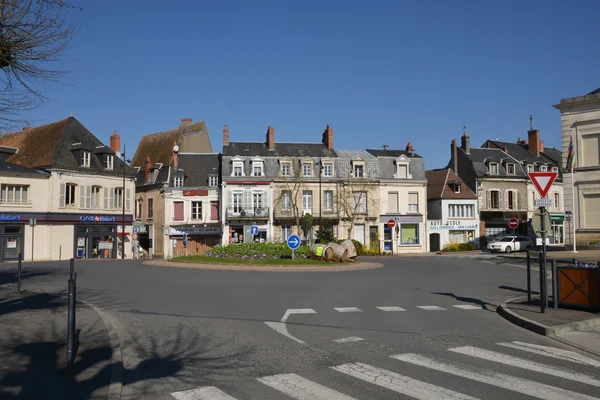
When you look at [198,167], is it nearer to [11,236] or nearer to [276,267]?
[11,236]

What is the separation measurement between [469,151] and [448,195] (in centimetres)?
569

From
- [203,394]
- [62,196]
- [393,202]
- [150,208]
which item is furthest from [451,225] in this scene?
[203,394]

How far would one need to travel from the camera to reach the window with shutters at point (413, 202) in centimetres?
4938

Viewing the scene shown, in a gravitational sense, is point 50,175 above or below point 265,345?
above

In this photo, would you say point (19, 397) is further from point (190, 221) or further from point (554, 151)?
point (554, 151)

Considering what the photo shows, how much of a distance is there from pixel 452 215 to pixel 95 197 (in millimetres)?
31103

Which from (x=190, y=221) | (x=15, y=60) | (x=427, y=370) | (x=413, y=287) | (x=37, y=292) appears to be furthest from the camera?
(x=190, y=221)

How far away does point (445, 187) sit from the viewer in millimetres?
50719

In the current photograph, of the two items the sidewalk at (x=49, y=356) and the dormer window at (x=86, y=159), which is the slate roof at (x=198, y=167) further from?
the sidewalk at (x=49, y=356)

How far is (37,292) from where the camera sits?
550 inches

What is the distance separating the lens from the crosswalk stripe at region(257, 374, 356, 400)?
5.61 metres

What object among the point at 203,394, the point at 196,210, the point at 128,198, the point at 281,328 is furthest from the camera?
the point at 196,210

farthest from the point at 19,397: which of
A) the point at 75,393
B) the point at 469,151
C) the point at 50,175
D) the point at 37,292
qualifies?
the point at 469,151

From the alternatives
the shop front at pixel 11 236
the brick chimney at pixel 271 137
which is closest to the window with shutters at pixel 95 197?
Result: the shop front at pixel 11 236
